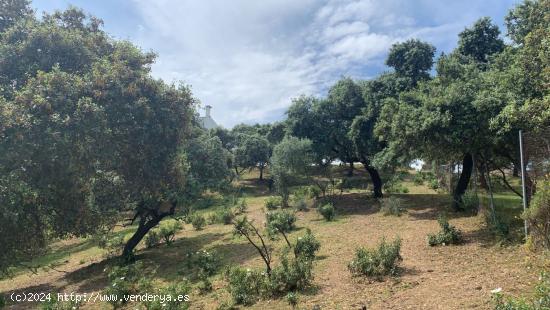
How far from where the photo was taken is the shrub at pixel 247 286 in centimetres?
818

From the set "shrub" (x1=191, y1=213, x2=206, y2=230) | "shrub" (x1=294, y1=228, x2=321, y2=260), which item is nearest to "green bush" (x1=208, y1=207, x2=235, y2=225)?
"shrub" (x1=191, y1=213, x2=206, y2=230)

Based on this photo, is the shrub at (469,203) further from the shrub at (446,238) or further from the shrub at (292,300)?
the shrub at (292,300)

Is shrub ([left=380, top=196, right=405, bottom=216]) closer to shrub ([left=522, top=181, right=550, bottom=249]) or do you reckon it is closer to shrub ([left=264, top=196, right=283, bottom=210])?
shrub ([left=264, top=196, right=283, bottom=210])

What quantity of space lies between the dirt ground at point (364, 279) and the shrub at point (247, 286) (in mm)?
362

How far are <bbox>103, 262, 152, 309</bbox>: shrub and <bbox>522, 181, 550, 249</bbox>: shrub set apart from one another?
9061mm

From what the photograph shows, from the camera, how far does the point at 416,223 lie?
15344mm

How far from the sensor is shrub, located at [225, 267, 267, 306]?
818cm

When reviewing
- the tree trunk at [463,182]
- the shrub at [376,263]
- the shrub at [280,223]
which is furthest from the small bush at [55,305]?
the tree trunk at [463,182]

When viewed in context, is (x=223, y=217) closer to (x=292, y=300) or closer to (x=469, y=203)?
(x=469, y=203)

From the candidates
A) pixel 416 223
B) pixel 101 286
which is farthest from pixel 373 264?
pixel 101 286

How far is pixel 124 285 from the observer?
9.48 m

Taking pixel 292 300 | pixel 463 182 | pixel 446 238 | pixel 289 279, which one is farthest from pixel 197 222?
pixel 292 300

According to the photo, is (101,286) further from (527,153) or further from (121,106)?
(527,153)

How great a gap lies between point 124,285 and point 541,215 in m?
9.47
